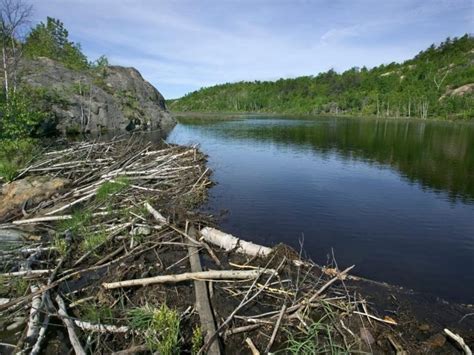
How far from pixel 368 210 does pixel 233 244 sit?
8948 millimetres

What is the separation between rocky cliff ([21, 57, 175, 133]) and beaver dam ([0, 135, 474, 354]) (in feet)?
116

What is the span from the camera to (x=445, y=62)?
527ft

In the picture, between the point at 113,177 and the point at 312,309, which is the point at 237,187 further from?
the point at 312,309

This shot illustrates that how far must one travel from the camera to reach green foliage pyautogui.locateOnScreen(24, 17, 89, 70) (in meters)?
77.2

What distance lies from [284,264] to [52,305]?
5890 mm

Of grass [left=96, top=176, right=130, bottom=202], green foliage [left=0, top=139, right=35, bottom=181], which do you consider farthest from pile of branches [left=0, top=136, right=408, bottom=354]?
green foliage [left=0, top=139, right=35, bottom=181]

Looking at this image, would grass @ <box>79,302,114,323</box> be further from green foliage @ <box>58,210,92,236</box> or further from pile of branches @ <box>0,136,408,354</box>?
green foliage @ <box>58,210,92,236</box>

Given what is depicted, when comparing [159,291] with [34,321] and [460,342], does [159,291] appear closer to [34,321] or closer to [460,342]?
[34,321]

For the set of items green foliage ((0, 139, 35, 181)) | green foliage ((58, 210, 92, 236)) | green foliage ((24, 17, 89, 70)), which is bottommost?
green foliage ((58, 210, 92, 236))

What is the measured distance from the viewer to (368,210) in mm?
15938

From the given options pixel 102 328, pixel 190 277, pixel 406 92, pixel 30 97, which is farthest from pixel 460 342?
pixel 406 92

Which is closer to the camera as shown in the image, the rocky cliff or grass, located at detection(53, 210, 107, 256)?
grass, located at detection(53, 210, 107, 256)

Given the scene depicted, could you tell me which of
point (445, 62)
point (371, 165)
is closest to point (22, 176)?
point (371, 165)

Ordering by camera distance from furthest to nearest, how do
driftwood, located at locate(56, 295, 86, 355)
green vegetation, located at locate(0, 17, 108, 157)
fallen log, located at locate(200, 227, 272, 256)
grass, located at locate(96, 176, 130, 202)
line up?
1. green vegetation, located at locate(0, 17, 108, 157)
2. grass, located at locate(96, 176, 130, 202)
3. fallen log, located at locate(200, 227, 272, 256)
4. driftwood, located at locate(56, 295, 86, 355)
